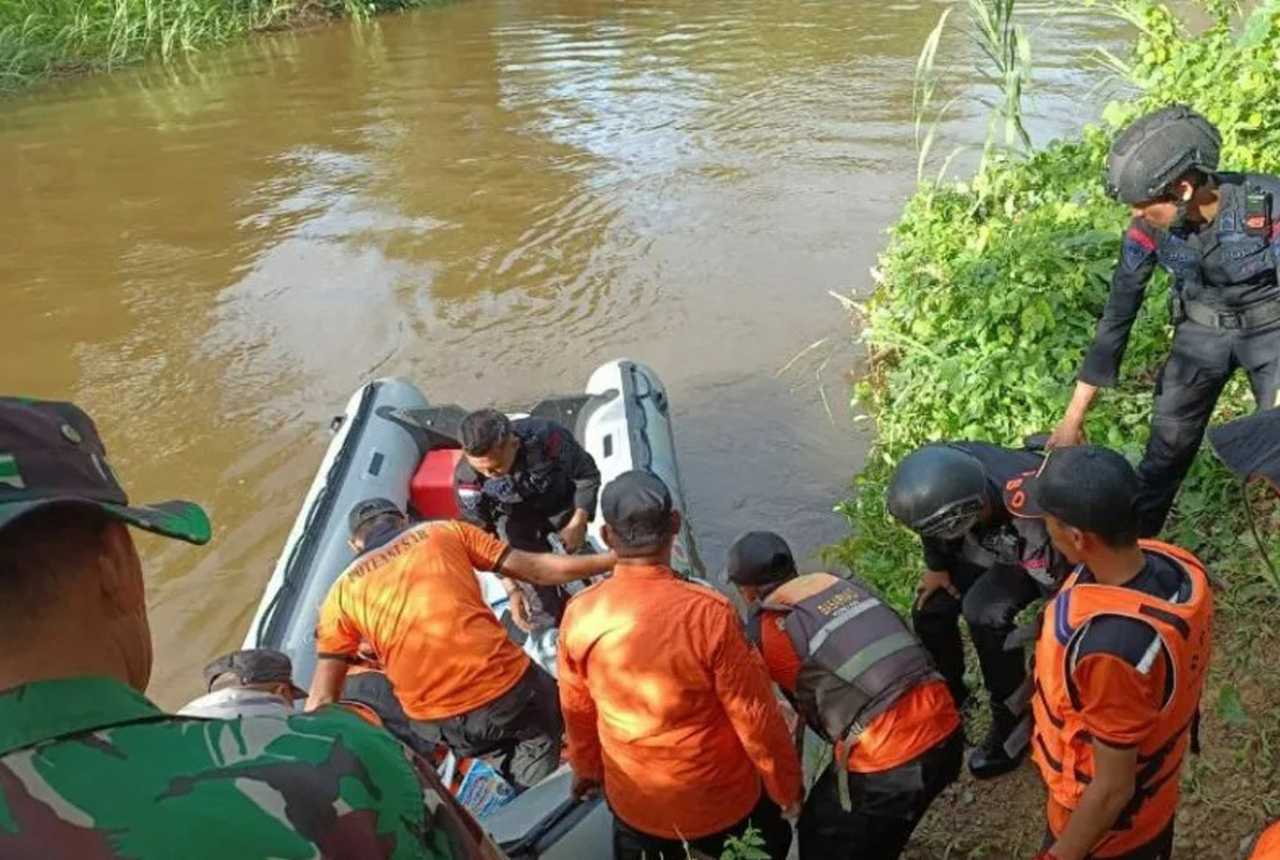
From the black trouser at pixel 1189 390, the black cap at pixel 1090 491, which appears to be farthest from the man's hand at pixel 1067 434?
the black cap at pixel 1090 491

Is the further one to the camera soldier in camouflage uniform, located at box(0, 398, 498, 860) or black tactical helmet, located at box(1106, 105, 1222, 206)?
black tactical helmet, located at box(1106, 105, 1222, 206)

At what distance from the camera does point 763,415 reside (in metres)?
6.57

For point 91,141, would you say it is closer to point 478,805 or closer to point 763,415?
point 763,415

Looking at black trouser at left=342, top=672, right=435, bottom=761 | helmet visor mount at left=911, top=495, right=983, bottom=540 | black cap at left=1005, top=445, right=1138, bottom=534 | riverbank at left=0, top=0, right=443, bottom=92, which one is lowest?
black trouser at left=342, top=672, right=435, bottom=761

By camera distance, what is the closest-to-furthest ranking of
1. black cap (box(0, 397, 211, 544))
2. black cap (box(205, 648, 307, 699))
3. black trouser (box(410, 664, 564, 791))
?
black cap (box(0, 397, 211, 544)) → black cap (box(205, 648, 307, 699)) → black trouser (box(410, 664, 564, 791))

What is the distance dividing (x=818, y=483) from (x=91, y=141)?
10328mm

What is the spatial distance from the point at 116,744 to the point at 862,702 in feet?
6.26

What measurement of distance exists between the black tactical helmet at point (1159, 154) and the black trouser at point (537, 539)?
2.43m

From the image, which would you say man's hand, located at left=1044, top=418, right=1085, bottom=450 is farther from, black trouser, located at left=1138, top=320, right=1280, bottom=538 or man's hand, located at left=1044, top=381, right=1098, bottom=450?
black trouser, located at left=1138, top=320, right=1280, bottom=538

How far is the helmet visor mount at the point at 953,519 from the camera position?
9.16 ft

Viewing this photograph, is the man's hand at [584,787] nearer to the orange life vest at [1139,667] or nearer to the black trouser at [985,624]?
the black trouser at [985,624]

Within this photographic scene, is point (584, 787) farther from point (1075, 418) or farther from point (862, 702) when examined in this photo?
point (1075, 418)

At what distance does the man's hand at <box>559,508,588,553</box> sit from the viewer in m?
4.36

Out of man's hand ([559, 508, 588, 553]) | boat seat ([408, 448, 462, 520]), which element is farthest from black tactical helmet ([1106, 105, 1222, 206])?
boat seat ([408, 448, 462, 520])
